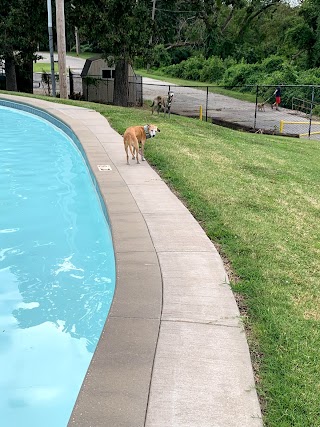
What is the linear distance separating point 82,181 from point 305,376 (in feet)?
22.9

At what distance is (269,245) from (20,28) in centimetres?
2361

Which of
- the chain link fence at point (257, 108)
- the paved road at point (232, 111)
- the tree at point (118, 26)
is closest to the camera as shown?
A: the tree at point (118, 26)

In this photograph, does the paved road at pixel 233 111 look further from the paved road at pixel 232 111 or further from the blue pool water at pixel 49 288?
the blue pool water at pixel 49 288

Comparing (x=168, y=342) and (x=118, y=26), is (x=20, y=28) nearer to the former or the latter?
(x=118, y=26)

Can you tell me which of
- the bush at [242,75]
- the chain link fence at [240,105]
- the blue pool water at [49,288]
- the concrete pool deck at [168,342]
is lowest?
the blue pool water at [49,288]

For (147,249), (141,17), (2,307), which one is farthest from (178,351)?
(141,17)

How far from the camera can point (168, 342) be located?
3.44m

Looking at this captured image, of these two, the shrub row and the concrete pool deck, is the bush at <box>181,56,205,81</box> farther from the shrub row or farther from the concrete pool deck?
the concrete pool deck

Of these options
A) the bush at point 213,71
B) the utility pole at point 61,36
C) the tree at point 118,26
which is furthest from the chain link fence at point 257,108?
the bush at point 213,71

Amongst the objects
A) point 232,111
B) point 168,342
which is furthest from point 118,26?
point 168,342

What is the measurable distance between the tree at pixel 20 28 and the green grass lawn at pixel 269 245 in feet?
56.1

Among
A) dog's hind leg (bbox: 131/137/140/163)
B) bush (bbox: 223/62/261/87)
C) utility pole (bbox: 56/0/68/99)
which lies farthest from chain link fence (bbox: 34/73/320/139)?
dog's hind leg (bbox: 131/137/140/163)

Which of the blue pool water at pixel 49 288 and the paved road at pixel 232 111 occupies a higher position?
the paved road at pixel 232 111

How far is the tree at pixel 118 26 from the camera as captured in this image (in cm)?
2084
